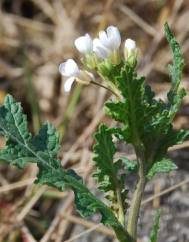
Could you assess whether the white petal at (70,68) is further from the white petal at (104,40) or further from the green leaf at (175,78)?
the green leaf at (175,78)

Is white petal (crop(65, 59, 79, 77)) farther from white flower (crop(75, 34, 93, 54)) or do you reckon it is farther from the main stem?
the main stem

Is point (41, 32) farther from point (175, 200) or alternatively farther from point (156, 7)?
point (175, 200)

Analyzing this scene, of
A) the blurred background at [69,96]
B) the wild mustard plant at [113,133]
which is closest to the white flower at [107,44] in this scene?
the wild mustard plant at [113,133]

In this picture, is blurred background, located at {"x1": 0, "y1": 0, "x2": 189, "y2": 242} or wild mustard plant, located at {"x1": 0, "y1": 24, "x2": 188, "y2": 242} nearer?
wild mustard plant, located at {"x1": 0, "y1": 24, "x2": 188, "y2": 242}

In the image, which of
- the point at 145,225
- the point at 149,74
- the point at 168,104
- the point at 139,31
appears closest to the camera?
the point at 168,104

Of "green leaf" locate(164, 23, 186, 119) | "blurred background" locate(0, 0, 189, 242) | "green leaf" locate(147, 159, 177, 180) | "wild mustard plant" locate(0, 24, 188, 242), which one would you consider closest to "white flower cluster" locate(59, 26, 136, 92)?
"wild mustard plant" locate(0, 24, 188, 242)

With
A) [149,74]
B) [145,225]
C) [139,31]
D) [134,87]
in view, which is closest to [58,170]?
[134,87]

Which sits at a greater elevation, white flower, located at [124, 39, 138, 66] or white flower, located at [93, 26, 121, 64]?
white flower, located at [93, 26, 121, 64]
